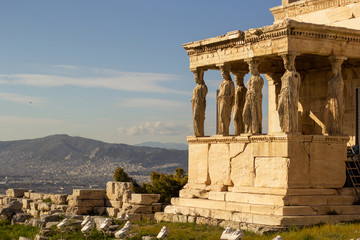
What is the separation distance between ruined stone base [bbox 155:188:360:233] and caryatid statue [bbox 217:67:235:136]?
2.01 meters

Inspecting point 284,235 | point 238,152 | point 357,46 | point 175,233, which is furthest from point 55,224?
point 357,46

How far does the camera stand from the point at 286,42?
55.5 ft

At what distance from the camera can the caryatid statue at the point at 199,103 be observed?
20.1 m

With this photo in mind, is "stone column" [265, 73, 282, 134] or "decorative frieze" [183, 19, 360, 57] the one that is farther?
"stone column" [265, 73, 282, 134]

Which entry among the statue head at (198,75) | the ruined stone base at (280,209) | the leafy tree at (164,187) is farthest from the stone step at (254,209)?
the leafy tree at (164,187)

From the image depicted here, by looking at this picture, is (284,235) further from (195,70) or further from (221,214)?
(195,70)

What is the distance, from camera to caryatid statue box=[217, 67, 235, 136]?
1912 cm

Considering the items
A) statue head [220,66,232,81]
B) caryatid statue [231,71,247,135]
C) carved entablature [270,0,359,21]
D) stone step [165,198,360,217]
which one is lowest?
stone step [165,198,360,217]

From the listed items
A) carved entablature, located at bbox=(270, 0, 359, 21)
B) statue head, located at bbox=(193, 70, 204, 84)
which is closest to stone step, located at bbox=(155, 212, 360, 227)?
statue head, located at bbox=(193, 70, 204, 84)

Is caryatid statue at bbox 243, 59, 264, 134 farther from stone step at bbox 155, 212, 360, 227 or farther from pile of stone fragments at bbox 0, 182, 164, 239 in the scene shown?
pile of stone fragments at bbox 0, 182, 164, 239

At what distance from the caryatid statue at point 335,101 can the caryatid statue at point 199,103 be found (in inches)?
157

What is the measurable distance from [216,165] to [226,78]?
2.44m

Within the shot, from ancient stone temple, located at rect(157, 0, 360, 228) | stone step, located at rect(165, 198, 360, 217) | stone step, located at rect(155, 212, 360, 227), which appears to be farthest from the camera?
ancient stone temple, located at rect(157, 0, 360, 228)

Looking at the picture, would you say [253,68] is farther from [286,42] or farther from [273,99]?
[273,99]
